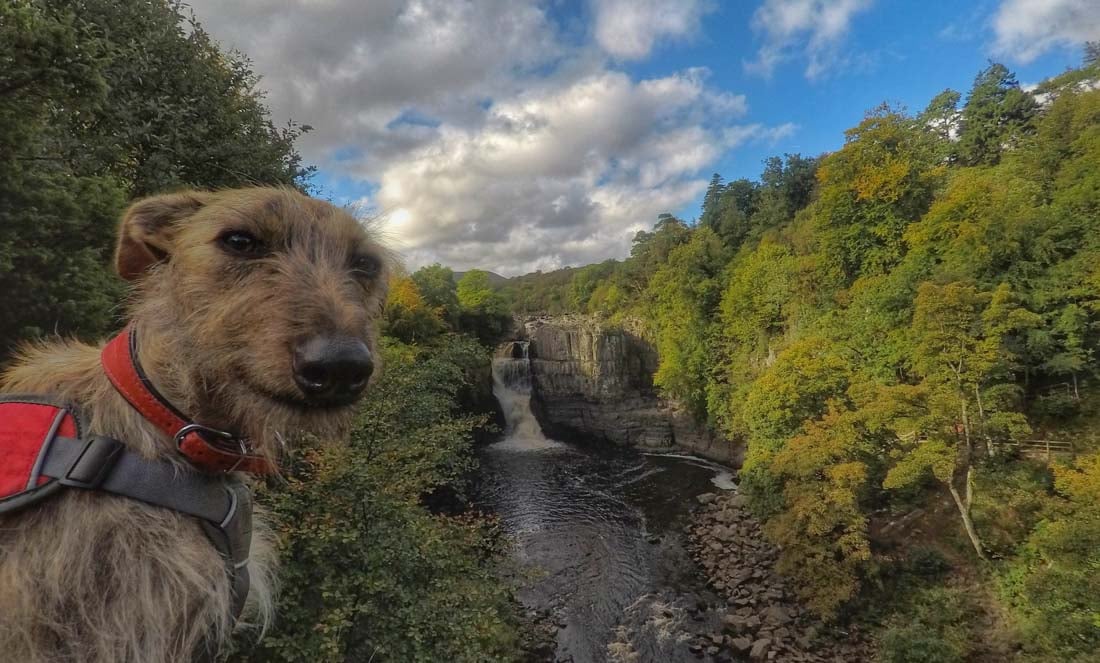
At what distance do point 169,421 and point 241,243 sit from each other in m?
0.68

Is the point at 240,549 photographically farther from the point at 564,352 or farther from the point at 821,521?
the point at 564,352

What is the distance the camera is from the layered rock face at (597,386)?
4022 centimetres

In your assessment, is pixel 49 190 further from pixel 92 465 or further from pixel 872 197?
pixel 872 197

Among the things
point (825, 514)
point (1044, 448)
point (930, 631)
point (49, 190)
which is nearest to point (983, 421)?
point (1044, 448)

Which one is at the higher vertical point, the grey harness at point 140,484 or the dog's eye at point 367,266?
the dog's eye at point 367,266

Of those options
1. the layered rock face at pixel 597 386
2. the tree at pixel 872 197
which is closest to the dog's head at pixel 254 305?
the tree at pixel 872 197

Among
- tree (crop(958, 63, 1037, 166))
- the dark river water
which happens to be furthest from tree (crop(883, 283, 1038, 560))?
tree (crop(958, 63, 1037, 166))

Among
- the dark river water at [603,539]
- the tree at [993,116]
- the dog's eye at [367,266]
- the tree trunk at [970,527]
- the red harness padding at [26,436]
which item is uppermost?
the tree at [993,116]

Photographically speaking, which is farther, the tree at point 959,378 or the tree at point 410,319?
the tree at point 410,319

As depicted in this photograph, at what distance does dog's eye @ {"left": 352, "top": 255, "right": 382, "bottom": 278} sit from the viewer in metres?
1.95

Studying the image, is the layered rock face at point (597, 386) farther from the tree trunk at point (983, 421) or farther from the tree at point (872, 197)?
the tree trunk at point (983, 421)

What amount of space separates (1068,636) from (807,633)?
246 inches

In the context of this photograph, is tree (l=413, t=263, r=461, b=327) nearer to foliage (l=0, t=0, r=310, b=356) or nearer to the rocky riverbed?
the rocky riverbed

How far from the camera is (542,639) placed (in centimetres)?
1502
